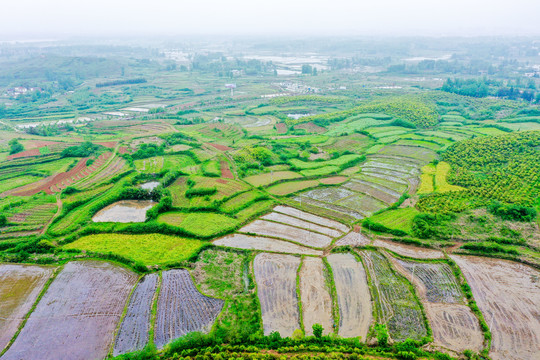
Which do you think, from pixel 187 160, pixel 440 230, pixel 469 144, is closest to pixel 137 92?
pixel 187 160

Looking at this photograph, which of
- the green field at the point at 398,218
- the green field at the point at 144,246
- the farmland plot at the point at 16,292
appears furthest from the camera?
the green field at the point at 398,218

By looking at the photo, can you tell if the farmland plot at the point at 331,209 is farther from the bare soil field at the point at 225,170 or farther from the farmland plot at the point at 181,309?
the farmland plot at the point at 181,309

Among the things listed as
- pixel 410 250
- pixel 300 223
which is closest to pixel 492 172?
pixel 410 250

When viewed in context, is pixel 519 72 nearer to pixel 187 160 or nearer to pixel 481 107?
pixel 481 107

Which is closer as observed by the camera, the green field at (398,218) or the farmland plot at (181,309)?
the farmland plot at (181,309)

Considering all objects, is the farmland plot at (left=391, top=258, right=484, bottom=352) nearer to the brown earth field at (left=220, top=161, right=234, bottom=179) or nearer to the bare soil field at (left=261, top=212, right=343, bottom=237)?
the bare soil field at (left=261, top=212, right=343, bottom=237)

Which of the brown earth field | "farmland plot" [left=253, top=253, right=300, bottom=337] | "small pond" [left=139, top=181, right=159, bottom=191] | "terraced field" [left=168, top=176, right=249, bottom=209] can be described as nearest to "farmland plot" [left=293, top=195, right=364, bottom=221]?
"terraced field" [left=168, top=176, right=249, bottom=209]

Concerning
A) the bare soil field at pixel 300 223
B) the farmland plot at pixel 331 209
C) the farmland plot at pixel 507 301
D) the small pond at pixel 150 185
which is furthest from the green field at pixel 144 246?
the farmland plot at pixel 507 301
